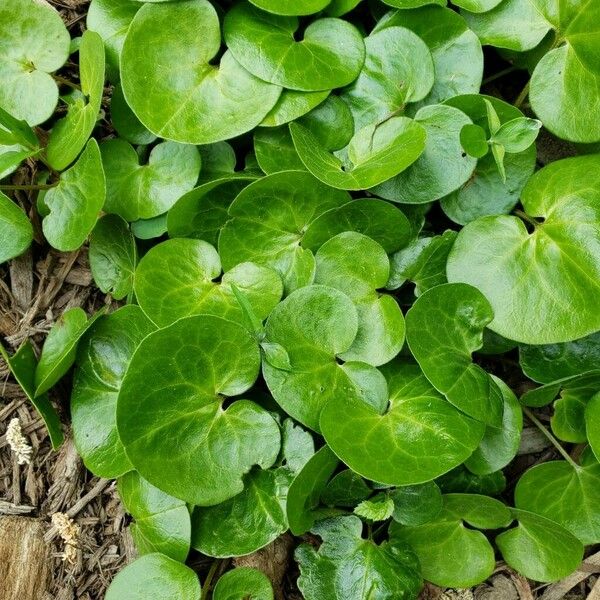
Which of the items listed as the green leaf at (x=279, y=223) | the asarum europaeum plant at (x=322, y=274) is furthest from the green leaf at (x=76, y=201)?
the green leaf at (x=279, y=223)

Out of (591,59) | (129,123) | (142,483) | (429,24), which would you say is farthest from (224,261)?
(591,59)

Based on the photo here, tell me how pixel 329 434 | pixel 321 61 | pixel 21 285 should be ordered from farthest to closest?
pixel 21 285
pixel 321 61
pixel 329 434

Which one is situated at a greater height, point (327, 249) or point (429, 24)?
point (429, 24)

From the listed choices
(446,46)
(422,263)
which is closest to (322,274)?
(422,263)

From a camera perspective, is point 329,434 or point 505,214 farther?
point 505,214

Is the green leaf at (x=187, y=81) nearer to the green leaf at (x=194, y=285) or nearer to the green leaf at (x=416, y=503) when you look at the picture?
the green leaf at (x=194, y=285)

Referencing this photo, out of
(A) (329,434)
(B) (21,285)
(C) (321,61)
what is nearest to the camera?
(A) (329,434)

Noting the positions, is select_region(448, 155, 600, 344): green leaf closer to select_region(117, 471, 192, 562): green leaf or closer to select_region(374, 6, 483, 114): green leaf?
select_region(374, 6, 483, 114): green leaf

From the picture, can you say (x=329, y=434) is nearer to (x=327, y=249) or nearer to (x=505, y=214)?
(x=327, y=249)
